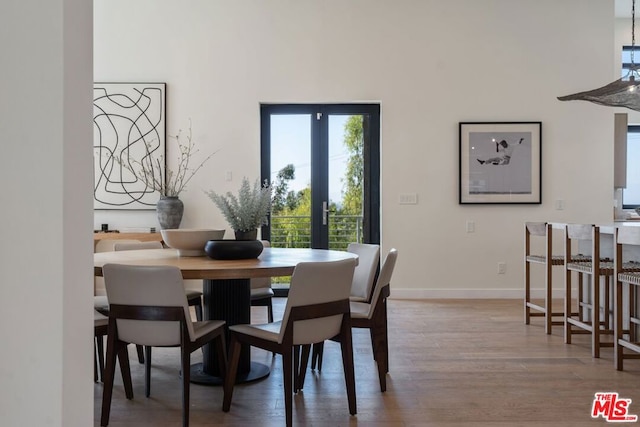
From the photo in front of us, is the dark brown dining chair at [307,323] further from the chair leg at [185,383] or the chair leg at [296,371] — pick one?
the chair leg at [296,371]

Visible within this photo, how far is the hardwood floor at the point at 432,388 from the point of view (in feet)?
7.95

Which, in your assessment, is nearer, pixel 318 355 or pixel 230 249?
pixel 230 249

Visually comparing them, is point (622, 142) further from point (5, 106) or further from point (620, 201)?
point (5, 106)

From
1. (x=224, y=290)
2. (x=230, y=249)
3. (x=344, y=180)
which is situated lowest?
(x=224, y=290)

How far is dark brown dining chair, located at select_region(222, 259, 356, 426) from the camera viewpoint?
86.7 inches

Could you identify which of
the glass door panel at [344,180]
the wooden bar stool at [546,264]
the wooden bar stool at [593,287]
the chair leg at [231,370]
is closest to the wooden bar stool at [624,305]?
the wooden bar stool at [593,287]

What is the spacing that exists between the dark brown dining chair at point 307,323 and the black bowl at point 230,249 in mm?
449

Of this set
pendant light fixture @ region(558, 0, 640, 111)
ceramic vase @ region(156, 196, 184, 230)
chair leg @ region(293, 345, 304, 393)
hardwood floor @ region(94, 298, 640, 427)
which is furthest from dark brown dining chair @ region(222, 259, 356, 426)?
ceramic vase @ region(156, 196, 184, 230)

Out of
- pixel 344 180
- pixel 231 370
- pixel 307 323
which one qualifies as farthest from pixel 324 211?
pixel 307 323

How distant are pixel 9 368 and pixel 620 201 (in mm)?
6931

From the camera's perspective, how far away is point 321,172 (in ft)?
19.4

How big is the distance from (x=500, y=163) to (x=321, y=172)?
6.68ft

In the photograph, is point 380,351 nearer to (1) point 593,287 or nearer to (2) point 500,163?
(1) point 593,287

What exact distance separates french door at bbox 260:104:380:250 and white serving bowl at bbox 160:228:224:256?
115 inches
